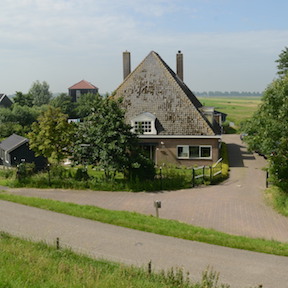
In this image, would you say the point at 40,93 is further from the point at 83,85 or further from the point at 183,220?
the point at 183,220

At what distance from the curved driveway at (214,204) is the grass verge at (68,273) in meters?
7.23

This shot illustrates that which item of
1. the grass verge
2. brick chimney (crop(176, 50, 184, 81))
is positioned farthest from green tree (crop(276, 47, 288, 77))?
the grass verge

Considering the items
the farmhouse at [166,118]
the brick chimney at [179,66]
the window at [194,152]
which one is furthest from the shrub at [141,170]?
the brick chimney at [179,66]

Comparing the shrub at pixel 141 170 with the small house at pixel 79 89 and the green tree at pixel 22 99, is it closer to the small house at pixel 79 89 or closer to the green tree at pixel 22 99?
the green tree at pixel 22 99

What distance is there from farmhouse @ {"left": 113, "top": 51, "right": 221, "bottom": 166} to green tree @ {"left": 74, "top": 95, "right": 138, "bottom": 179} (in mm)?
4997

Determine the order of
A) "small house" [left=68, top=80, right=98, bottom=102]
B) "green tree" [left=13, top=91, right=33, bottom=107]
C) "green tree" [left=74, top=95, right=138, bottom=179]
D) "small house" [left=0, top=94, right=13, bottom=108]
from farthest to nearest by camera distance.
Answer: "small house" [left=68, top=80, right=98, bottom=102], "small house" [left=0, top=94, right=13, bottom=108], "green tree" [left=13, top=91, right=33, bottom=107], "green tree" [left=74, top=95, right=138, bottom=179]

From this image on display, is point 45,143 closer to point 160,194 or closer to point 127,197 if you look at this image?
point 127,197

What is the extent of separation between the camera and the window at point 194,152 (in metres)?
28.4

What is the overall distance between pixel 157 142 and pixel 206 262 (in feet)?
59.1

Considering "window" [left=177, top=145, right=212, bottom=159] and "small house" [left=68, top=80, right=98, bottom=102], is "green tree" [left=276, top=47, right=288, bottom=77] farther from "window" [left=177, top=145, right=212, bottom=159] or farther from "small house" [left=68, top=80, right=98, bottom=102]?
"small house" [left=68, top=80, right=98, bottom=102]

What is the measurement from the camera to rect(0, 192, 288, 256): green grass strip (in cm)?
1331

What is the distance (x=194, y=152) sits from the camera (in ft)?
94.0

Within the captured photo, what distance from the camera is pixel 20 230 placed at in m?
14.5

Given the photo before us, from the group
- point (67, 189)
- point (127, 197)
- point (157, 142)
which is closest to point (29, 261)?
point (127, 197)
